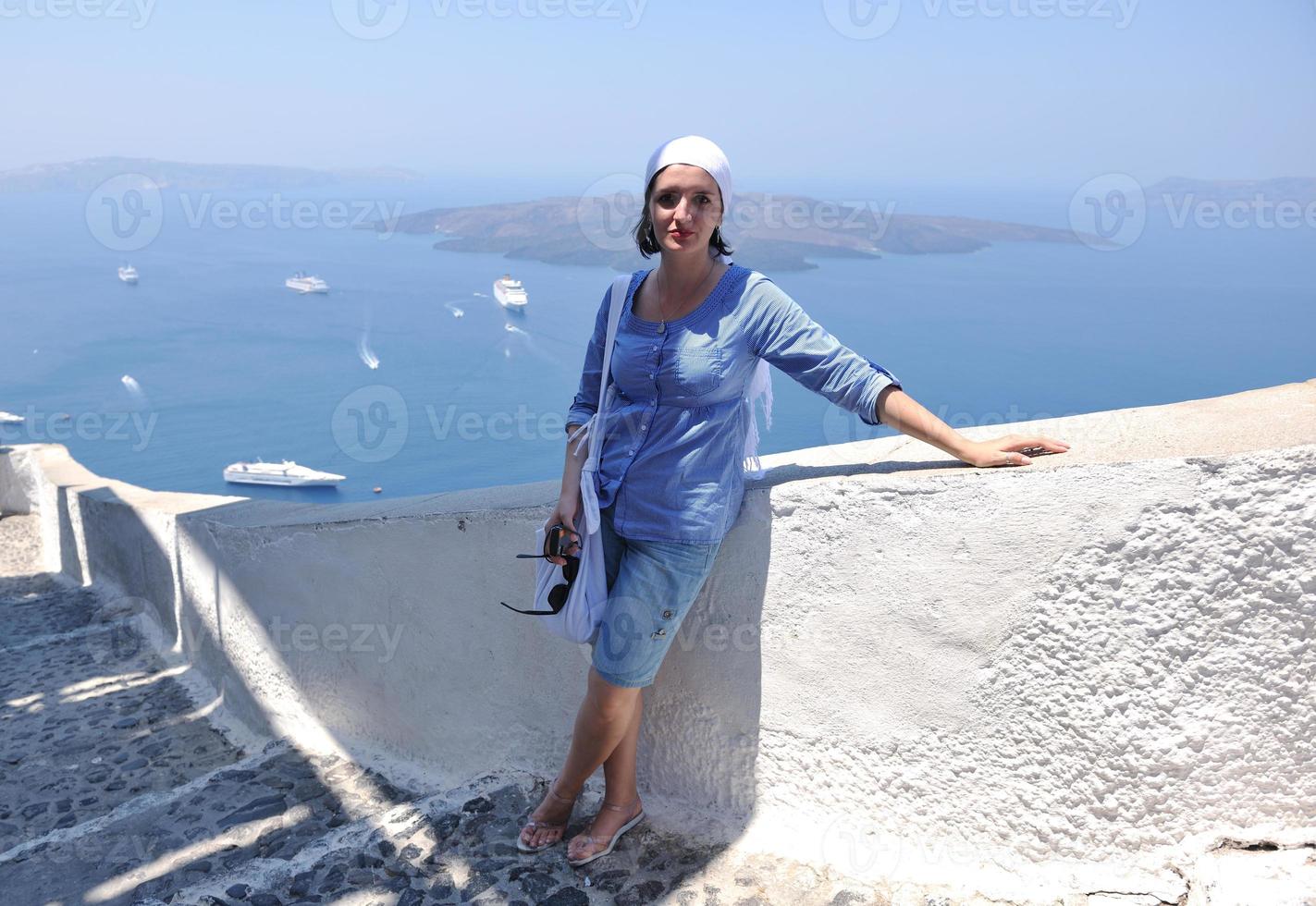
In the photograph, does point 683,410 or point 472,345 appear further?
point 472,345

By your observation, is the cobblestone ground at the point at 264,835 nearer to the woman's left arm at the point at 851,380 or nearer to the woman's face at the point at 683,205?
the woman's left arm at the point at 851,380

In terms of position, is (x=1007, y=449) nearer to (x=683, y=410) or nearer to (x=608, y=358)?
(x=683, y=410)

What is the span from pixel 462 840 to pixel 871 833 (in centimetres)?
90

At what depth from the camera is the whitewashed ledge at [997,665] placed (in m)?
1.52

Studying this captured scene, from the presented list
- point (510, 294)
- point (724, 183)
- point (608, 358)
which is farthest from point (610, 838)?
point (510, 294)

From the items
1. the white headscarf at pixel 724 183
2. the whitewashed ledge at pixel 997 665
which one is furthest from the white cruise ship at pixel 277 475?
the white headscarf at pixel 724 183

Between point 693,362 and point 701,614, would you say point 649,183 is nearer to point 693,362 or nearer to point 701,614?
point 693,362

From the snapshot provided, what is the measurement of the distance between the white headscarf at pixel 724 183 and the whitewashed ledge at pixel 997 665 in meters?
0.09

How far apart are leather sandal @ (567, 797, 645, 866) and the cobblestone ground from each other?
0.02m

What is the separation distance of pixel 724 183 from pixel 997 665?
99 centimetres

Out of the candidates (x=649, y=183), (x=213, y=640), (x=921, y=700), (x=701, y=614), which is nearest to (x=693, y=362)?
(x=649, y=183)

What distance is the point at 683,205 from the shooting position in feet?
6.02

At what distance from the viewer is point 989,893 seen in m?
1.73

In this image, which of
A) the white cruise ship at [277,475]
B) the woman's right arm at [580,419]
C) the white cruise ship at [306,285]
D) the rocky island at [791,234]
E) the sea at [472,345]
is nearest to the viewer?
the woman's right arm at [580,419]
